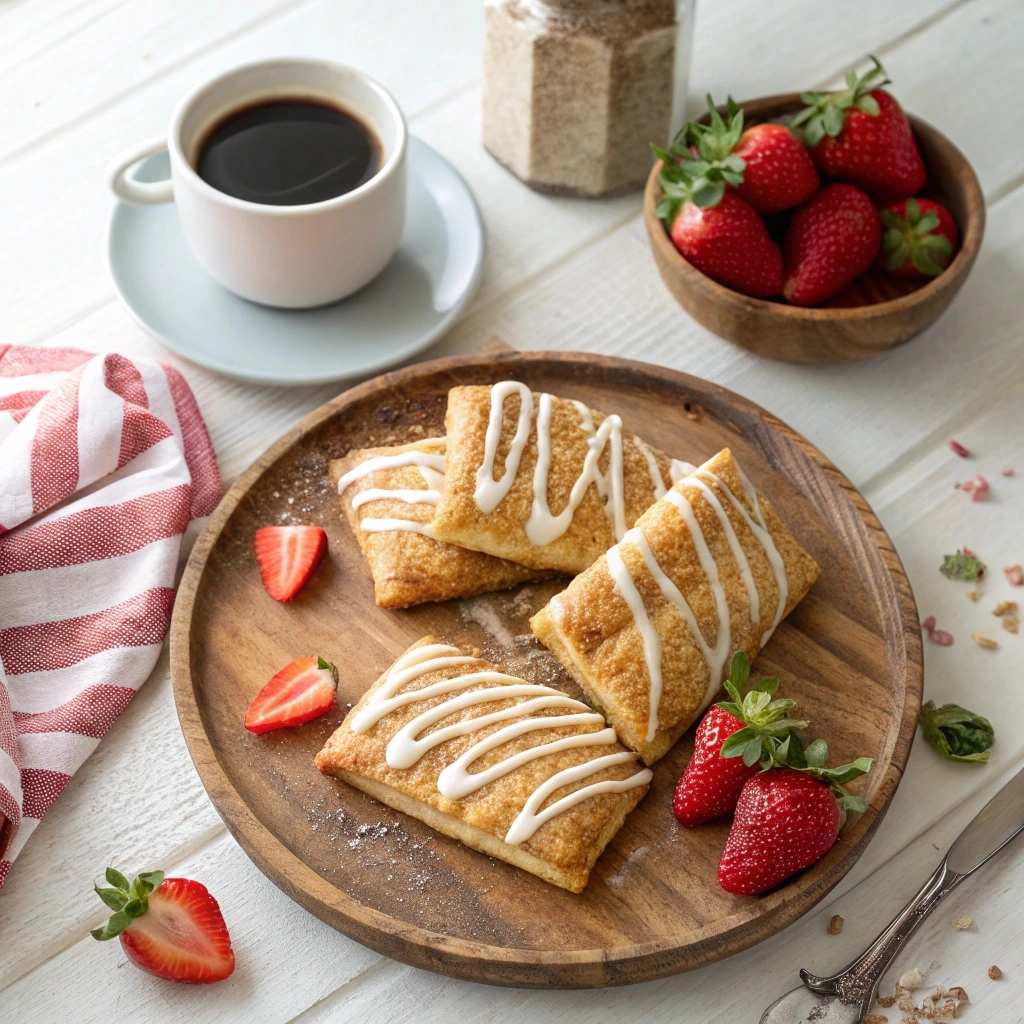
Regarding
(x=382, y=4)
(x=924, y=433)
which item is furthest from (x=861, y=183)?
(x=382, y=4)

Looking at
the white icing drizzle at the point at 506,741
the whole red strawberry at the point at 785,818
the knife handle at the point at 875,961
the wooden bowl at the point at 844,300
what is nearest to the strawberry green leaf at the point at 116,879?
the white icing drizzle at the point at 506,741

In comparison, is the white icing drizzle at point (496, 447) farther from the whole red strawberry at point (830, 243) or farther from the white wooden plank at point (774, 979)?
the white wooden plank at point (774, 979)

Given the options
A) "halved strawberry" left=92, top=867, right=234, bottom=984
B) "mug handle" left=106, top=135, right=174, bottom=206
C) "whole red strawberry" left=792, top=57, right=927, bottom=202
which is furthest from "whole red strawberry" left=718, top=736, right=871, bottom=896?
"mug handle" left=106, top=135, right=174, bottom=206

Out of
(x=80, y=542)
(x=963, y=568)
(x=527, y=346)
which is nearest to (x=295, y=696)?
(x=80, y=542)

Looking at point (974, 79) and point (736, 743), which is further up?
point (974, 79)

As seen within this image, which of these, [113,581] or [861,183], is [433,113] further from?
[113,581]

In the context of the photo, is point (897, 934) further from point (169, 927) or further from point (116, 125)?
point (116, 125)
